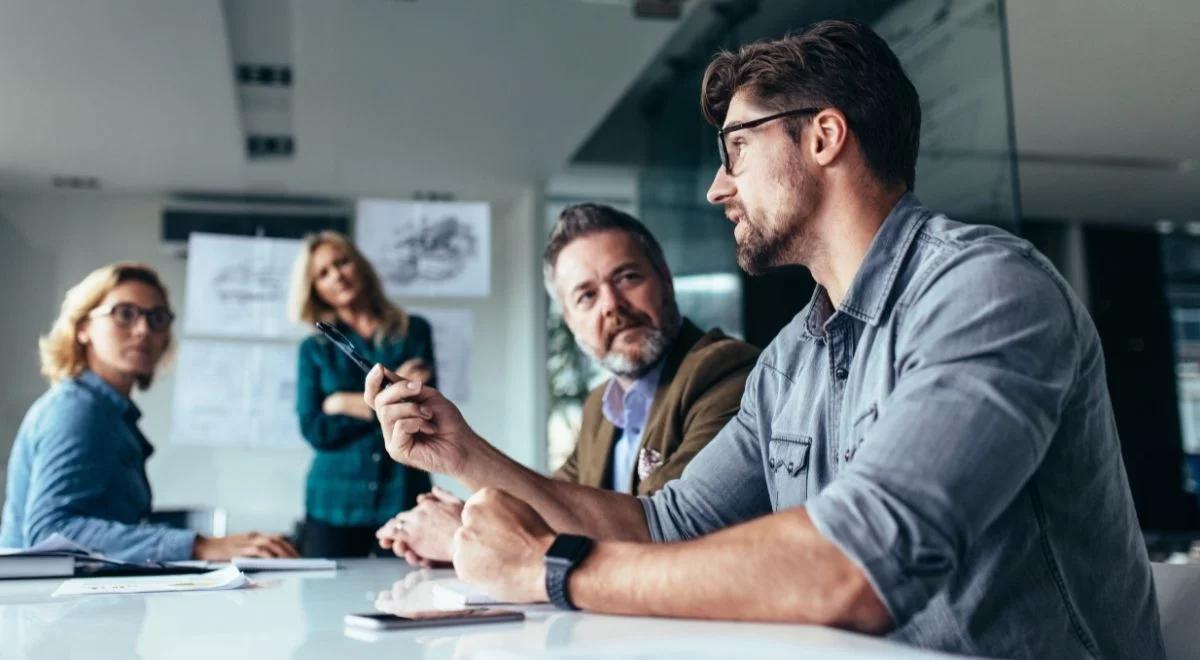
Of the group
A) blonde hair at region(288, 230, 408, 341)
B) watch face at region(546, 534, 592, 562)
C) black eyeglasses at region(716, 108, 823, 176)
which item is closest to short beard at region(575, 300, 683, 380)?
black eyeglasses at region(716, 108, 823, 176)

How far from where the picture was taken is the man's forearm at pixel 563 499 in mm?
1517

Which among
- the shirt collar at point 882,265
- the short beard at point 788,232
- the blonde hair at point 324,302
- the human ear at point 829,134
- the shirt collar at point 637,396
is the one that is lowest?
the shirt collar at point 637,396

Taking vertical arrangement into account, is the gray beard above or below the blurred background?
below

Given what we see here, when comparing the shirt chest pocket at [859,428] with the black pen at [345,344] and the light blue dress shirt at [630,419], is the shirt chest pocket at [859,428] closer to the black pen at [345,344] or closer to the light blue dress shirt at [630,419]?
the black pen at [345,344]

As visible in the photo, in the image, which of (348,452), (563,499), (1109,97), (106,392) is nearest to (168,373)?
(348,452)

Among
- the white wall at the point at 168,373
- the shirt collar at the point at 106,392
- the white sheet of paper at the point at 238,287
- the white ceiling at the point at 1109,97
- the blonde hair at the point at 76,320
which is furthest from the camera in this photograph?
the white sheet of paper at the point at 238,287

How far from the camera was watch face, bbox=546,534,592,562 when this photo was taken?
1025mm

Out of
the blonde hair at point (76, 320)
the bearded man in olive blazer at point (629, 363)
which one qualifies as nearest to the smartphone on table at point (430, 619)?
the bearded man in olive blazer at point (629, 363)

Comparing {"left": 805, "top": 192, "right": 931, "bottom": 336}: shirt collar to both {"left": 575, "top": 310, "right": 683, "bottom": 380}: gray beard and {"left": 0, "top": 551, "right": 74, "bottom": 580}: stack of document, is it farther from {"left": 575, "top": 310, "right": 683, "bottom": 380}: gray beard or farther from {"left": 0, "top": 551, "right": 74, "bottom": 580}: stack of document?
{"left": 0, "top": 551, "right": 74, "bottom": 580}: stack of document

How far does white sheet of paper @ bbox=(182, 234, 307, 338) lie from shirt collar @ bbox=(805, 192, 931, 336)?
2.98 m

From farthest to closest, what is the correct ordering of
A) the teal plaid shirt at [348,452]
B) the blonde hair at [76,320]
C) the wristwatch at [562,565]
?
Answer: the teal plaid shirt at [348,452] → the blonde hair at [76,320] → the wristwatch at [562,565]

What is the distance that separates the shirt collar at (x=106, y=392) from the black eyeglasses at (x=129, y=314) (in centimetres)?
22

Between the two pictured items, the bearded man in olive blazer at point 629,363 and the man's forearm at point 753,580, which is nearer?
the man's forearm at point 753,580

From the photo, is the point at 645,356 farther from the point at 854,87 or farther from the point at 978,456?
the point at 978,456
